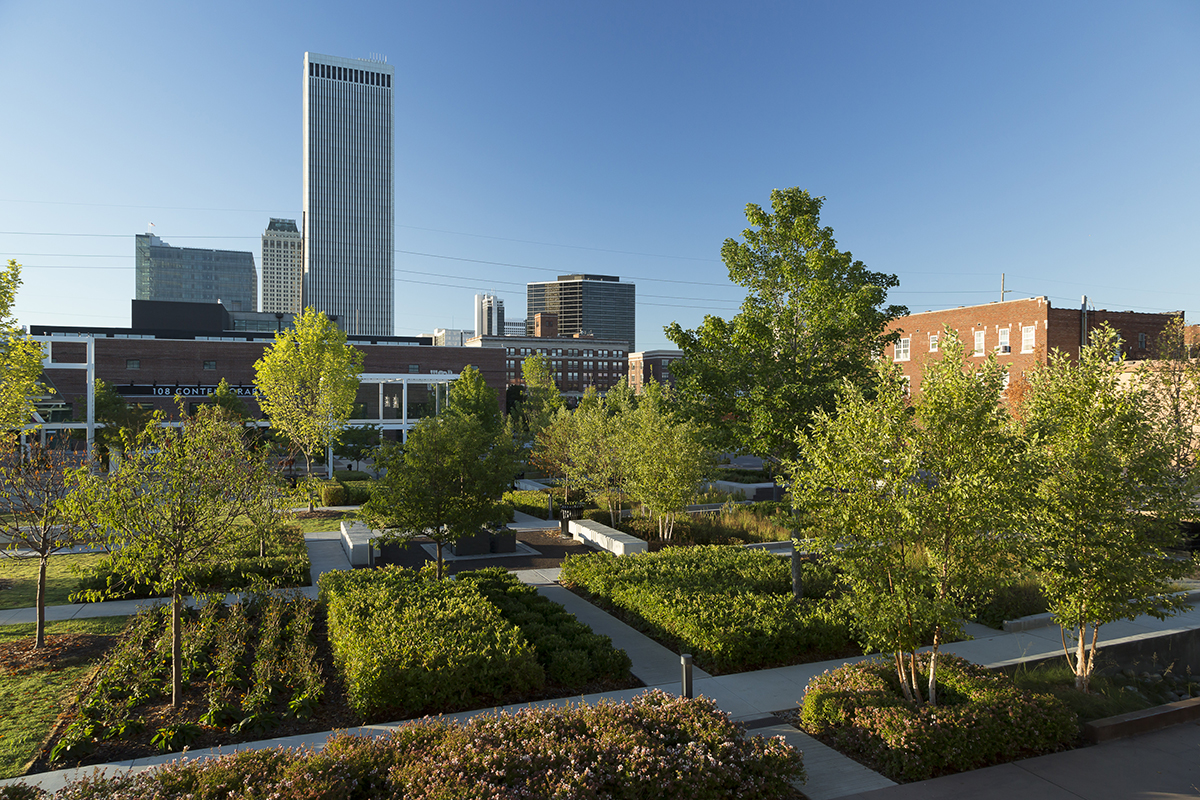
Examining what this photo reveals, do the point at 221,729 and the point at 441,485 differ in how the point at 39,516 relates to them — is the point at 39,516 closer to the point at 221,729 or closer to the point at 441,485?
the point at 221,729

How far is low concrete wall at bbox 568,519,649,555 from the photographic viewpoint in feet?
59.3

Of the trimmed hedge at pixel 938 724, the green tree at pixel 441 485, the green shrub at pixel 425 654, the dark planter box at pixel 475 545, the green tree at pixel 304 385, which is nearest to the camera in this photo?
the trimmed hedge at pixel 938 724

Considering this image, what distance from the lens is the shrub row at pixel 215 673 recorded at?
794 centimetres

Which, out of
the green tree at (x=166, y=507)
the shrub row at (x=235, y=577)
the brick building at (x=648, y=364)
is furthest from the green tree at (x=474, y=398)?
the brick building at (x=648, y=364)

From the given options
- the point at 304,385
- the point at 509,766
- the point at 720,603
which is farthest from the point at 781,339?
the point at 304,385

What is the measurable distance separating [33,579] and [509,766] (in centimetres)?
1634

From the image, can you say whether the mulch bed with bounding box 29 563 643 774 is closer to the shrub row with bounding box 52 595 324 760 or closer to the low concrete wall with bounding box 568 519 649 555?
the shrub row with bounding box 52 595 324 760

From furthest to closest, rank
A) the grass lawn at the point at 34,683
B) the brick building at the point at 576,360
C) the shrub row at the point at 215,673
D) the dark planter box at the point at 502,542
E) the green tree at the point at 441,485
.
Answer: the brick building at the point at 576,360, the dark planter box at the point at 502,542, the green tree at the point at 441,485, the shrub row at the point at 215,673, the grass lawn at the point at 34,683

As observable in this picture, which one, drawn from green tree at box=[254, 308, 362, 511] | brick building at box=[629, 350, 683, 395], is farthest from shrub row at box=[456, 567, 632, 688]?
brick building at box=[629, 350, 683, 395]

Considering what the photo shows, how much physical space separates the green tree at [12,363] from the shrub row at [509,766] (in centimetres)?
1494

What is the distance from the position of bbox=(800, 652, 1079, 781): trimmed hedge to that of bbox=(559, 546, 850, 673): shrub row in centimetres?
188

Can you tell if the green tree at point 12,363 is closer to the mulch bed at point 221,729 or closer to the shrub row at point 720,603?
the mulch bed at point 221,729

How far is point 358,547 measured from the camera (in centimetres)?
1753

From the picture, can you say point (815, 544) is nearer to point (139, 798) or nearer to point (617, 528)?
point (139, 798)
